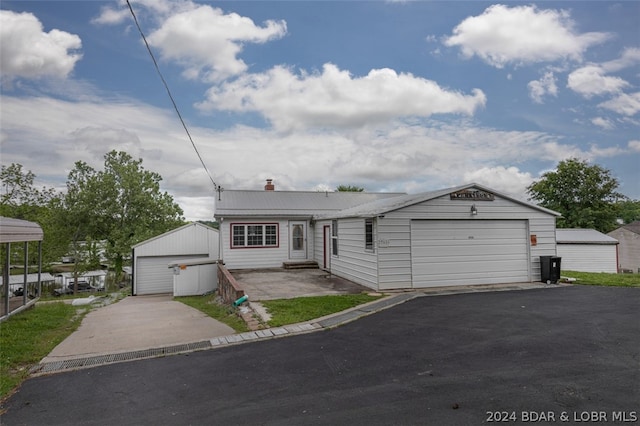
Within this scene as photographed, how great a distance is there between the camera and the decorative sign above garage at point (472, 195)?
37.4 ft

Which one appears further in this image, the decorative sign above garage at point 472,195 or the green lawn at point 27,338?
the decorative sign above garage at point 472,195

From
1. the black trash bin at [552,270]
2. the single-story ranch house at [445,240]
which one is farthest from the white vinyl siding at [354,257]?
the black trash bin at [552,270]

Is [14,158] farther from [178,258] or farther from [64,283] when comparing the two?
[178,258]

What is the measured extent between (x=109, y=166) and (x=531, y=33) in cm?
3484

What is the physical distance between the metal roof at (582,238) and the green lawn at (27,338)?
25555 mm

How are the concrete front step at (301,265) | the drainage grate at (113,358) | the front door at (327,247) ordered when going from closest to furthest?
the drainage grate at (113,358) < the front door at (327,247) < the concrete front step at (301,265)

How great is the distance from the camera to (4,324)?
7637mm

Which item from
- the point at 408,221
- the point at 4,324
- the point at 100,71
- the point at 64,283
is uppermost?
the point at 100,71

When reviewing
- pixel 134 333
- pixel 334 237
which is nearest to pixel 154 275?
pixel 334 237

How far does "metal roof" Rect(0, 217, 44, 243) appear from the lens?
24.5ft

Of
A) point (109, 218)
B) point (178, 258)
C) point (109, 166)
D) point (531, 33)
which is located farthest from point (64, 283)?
point (531, 33)

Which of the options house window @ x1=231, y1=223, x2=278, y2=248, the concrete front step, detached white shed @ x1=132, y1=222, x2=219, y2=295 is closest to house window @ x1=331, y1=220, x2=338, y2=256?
the concrete front step

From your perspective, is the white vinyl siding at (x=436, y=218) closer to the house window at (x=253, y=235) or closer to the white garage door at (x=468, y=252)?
the white garage door at (x=468, y=252)

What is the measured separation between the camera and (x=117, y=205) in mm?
32438
